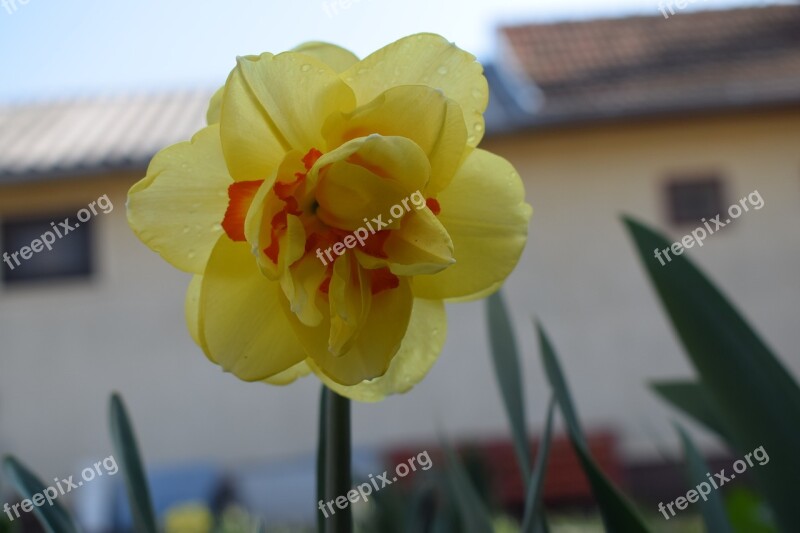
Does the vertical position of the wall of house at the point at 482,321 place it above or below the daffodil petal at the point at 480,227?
above

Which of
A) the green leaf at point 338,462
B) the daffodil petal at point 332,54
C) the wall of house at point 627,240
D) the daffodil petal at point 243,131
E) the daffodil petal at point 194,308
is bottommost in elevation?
the green leaf at point 338,462

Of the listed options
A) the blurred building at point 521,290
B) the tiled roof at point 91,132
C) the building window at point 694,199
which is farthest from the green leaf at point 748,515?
the building window at point 694,199

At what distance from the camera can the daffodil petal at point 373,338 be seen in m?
0.55

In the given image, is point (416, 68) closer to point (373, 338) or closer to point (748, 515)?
point (373, 338)

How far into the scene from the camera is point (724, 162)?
27.0ft

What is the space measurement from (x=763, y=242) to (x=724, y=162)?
2.68 ft

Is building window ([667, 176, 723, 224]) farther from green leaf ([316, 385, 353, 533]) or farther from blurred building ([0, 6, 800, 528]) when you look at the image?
green leaf ([316, 385, 353, 533])

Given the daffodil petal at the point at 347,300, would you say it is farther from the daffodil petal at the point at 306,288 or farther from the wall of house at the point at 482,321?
the wall of house at the point at 482,321

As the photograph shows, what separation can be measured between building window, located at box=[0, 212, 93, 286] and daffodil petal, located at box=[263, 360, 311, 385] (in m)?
8.17

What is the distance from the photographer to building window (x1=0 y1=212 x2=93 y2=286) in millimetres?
8273

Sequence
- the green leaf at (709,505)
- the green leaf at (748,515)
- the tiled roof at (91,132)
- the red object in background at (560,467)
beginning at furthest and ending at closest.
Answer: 1. the tiled roof at (91,132)
2. the red object in background at (560,467)
3. the green leaf at (748,515)
4. the green leaf at (709,505)

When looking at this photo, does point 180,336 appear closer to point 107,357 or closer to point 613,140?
point 107,357

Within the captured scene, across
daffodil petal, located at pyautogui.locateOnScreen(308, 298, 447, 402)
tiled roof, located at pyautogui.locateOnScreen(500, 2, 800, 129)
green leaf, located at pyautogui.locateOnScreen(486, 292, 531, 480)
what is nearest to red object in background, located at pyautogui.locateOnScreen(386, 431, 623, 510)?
tiled roof, located at pyautogui.locateOnScreen(500, 2, 800, 129)

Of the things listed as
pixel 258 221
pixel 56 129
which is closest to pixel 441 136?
pixel 258 221
